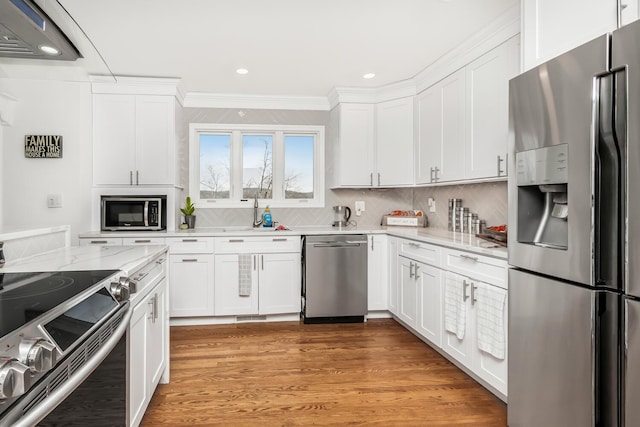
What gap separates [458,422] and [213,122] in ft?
12.4

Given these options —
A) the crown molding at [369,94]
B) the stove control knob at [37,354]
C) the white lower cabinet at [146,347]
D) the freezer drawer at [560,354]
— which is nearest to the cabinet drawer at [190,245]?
the white lower cabinet at [146,347]

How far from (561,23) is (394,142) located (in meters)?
2.48

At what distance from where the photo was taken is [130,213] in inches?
152

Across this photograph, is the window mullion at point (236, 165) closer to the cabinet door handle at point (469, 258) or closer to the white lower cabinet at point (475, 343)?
the white lower cabinet at point (475, 343)

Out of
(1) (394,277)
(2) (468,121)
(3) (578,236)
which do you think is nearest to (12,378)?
(3) (578,236)

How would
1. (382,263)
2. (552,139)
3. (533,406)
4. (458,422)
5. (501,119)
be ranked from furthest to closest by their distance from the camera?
(382,263) → (501,119) → (458,422) → (533,406) → (552,139)

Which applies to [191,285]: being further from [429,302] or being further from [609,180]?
[609,180]

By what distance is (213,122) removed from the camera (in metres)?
4.51

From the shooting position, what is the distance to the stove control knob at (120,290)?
56.2 inches

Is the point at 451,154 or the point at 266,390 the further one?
the point at 451,154

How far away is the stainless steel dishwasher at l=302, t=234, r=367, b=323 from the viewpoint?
3871mm

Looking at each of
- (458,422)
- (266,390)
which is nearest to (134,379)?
(266,390)

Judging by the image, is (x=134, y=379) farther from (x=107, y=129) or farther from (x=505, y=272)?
(x=107, y=129)

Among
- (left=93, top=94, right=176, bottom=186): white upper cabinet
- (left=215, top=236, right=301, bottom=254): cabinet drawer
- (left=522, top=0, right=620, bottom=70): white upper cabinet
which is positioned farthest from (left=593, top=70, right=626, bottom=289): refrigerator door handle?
(left=93, top=94, right=176, bottom=186): white upper cabinet
